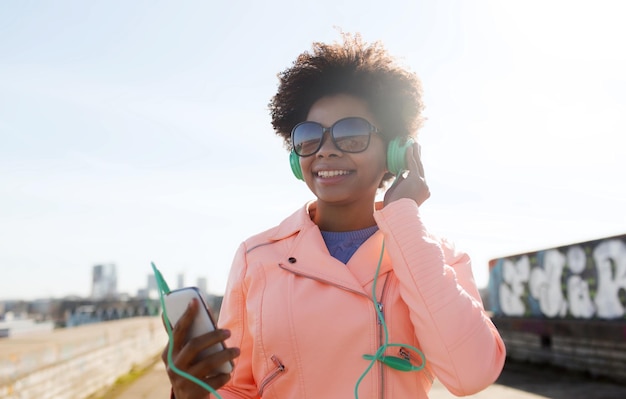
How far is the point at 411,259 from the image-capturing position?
184cm

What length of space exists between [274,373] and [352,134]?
2.79ft

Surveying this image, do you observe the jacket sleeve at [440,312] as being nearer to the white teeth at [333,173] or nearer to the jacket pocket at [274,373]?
the white teeth at [333,173]

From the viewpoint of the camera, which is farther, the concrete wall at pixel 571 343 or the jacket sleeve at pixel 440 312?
the concrete wall at pixel 571 343

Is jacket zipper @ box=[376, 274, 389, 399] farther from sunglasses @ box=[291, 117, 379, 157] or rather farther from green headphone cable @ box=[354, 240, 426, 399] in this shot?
sunglasses @ box=[291, 117, 379, 157]

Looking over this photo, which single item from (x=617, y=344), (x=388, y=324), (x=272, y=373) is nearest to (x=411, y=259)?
(x=388, y=324)

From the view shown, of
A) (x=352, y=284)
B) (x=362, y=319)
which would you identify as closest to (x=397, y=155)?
(x=352, y=284)

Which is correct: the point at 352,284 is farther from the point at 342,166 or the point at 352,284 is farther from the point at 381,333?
the point at 342,166

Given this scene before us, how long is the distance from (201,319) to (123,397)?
343 inches

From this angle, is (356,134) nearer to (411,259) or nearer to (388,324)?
(411,259)

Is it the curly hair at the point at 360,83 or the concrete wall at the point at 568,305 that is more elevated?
the curly hair at the point at 360,83

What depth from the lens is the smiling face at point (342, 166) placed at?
2.15m

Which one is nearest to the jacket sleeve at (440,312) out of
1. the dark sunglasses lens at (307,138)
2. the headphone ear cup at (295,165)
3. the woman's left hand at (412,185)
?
the woman's left hand at (412,185)

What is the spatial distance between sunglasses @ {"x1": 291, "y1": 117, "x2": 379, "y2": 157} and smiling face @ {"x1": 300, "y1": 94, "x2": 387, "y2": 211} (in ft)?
0.06

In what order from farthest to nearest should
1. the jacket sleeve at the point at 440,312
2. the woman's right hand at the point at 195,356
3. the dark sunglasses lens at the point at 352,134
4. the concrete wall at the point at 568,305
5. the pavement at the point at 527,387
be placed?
the concrete wall at the point at 568,305 < the pavement at the point at 527,387 < the dark sunglasses lens at the point at 352,134 < the jacket sleeve at the point at 440,312 < the woman's right hand at the point at 195,356
